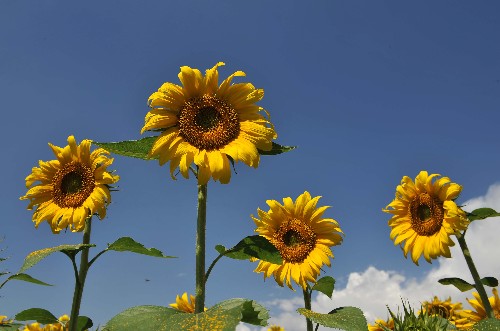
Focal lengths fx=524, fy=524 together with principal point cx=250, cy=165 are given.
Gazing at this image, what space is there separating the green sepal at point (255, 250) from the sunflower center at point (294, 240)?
10.2ft

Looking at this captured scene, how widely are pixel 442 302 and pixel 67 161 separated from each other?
6493 millimetres

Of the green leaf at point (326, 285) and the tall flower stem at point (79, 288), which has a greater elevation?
the green leaf at point (326, 285)

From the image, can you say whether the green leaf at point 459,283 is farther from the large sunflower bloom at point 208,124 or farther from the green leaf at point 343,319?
the large sunflower bloom at point 208,124

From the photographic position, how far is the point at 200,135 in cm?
379

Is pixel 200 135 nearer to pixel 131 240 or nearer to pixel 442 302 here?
pixel 131 240

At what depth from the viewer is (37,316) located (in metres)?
A: 4.52

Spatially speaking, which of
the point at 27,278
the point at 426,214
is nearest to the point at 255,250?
the point at 27,278

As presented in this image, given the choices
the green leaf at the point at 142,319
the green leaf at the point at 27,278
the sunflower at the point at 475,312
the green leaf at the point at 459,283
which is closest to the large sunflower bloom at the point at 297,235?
the green leaf at the point at 459,283

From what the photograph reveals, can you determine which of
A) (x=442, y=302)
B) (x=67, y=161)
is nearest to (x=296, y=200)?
(x=67, y=161)

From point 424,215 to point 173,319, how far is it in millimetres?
5999

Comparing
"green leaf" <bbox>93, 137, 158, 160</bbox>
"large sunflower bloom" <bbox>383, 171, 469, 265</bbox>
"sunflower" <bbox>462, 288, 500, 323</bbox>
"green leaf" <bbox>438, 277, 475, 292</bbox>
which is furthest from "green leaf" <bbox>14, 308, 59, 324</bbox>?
"sunflower" <bbox>462, 288, 500, 323</bbox>

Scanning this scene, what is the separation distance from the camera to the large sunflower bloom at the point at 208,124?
11.7 ft

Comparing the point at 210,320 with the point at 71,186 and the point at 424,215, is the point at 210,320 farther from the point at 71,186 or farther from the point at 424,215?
the point at 424,215

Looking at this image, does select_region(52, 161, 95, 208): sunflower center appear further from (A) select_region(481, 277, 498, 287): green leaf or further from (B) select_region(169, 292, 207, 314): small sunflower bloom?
(A) select_region(481, 277, 498, 287): green leaf
